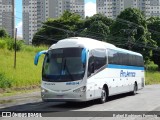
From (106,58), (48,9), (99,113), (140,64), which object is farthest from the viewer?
(48,9)

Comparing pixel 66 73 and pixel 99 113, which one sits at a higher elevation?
pixel 66 73

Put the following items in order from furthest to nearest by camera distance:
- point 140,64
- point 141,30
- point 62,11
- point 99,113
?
1. point 62,11
2. point 141,30
3. point 140,64
4. point 99,113

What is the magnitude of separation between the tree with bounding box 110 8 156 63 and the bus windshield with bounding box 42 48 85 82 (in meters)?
45.6

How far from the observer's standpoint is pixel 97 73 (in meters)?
18.7

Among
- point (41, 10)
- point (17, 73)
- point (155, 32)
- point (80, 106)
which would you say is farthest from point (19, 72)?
point (155, 32)

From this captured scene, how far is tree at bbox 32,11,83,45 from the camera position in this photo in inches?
3012

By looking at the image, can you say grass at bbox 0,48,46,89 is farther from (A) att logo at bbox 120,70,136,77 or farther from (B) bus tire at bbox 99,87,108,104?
(B) bus tire at bbox 99,87,108,104

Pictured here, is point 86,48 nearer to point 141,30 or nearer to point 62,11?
point 141,30

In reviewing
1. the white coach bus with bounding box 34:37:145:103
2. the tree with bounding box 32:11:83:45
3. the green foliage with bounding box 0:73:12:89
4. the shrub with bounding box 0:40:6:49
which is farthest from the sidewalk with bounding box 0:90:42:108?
the tree with bounding box 32:11:83:45

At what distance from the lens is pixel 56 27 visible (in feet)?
259

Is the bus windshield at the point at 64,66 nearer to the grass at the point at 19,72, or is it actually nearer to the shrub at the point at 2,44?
the grass at the point at 19,72

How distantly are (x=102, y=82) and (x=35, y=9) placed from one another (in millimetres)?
49939

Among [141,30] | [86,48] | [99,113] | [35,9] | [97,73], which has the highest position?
[35,9]

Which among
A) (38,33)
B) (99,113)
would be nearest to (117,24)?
(38,33)
